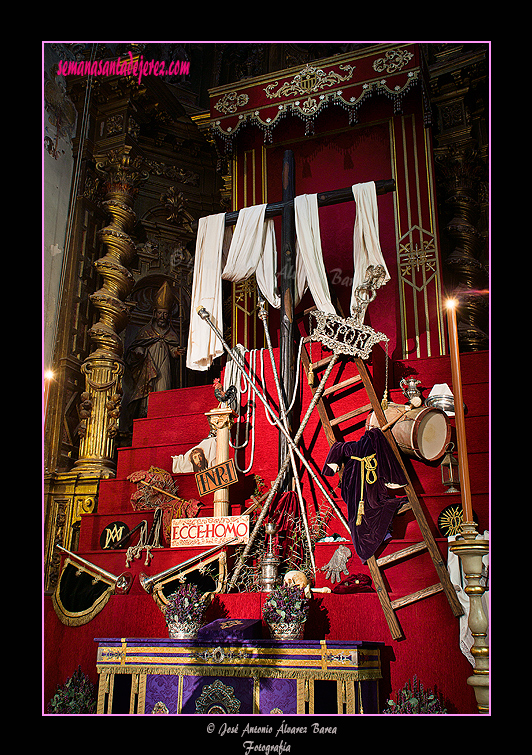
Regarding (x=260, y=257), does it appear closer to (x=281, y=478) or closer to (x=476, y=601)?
(x=281, y=478)

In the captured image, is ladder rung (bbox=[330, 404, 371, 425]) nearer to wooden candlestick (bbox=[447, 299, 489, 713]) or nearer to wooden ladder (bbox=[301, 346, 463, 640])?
wooden ladder (bbox=[301, 346, 463, 640])

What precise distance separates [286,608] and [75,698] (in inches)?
73.4

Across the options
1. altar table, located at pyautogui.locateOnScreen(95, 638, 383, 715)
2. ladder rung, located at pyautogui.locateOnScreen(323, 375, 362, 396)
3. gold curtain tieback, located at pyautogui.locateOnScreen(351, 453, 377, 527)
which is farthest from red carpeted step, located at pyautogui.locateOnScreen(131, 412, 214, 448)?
altar table, located at pyautogui.locateOnScreen(95, 638, 383, 715)

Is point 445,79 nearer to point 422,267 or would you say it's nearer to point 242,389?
point 422,267

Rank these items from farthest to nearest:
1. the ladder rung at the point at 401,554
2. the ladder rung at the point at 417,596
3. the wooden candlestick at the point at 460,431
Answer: the ladder rung at the point at 401,554 → the ladder rung at the point at 417,596 → the wooden candlestick at the point at 460,431

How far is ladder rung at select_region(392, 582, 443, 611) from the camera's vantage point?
4.94m

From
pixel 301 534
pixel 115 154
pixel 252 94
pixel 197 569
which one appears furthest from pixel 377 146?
pixel 197 569

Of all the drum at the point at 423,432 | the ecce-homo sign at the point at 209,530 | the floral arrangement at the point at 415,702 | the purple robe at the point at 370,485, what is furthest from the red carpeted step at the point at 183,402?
the floral arrangement at the point at 415,702

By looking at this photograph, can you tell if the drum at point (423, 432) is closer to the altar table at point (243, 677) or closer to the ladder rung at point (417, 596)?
the ladder rung at point (417, 596)

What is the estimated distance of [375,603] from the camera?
16.3ft

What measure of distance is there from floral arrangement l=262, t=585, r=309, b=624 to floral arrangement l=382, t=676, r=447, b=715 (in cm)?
84

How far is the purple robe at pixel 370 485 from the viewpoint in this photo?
209 inches

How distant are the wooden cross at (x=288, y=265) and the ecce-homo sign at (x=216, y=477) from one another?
0.56m

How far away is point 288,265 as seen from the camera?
7094 millimetres
